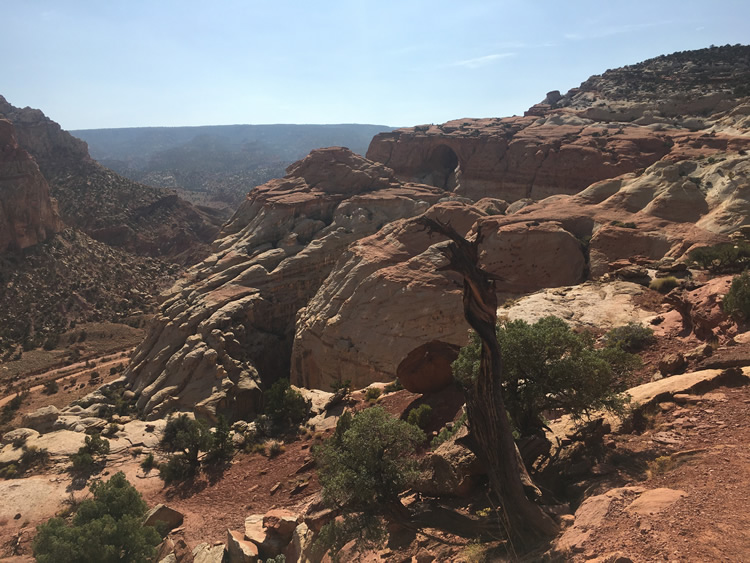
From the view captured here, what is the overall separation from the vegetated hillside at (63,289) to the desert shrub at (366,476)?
47.6 m

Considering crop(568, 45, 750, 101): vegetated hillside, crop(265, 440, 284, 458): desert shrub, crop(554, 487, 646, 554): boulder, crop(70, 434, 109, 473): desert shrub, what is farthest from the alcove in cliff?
crop(554, 487, 646, 554): boulder

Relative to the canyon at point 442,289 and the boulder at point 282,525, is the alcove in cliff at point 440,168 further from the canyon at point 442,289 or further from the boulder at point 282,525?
the boulder at point 282,525

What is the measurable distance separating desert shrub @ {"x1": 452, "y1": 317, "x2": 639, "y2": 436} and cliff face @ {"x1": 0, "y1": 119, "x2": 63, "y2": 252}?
67.3 meters

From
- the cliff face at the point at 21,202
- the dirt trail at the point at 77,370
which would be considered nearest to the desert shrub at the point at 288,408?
the dirt trail at the point at 77,370

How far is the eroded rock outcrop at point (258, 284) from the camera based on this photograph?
27.3 meters

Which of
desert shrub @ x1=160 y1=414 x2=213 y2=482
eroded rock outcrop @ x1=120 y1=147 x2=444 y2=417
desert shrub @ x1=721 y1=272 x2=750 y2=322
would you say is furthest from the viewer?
eroded rock outcrop @ x1=120 y1=147 x2=444 y2=417

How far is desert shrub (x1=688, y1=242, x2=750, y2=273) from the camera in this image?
1778 centimetres

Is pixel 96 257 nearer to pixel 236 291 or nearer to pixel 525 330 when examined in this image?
pixel 236 291

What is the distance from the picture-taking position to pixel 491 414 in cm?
752

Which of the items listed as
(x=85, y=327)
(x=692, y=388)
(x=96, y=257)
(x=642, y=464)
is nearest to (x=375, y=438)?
(x=642, y=464)

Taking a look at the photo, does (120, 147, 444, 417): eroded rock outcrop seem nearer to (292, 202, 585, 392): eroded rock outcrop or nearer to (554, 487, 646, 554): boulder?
(292, 202, 585, 392): eroded rock outcrop

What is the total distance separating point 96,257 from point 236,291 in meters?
40.2

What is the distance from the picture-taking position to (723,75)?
69.1 metres

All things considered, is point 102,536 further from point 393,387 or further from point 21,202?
point 21,202
